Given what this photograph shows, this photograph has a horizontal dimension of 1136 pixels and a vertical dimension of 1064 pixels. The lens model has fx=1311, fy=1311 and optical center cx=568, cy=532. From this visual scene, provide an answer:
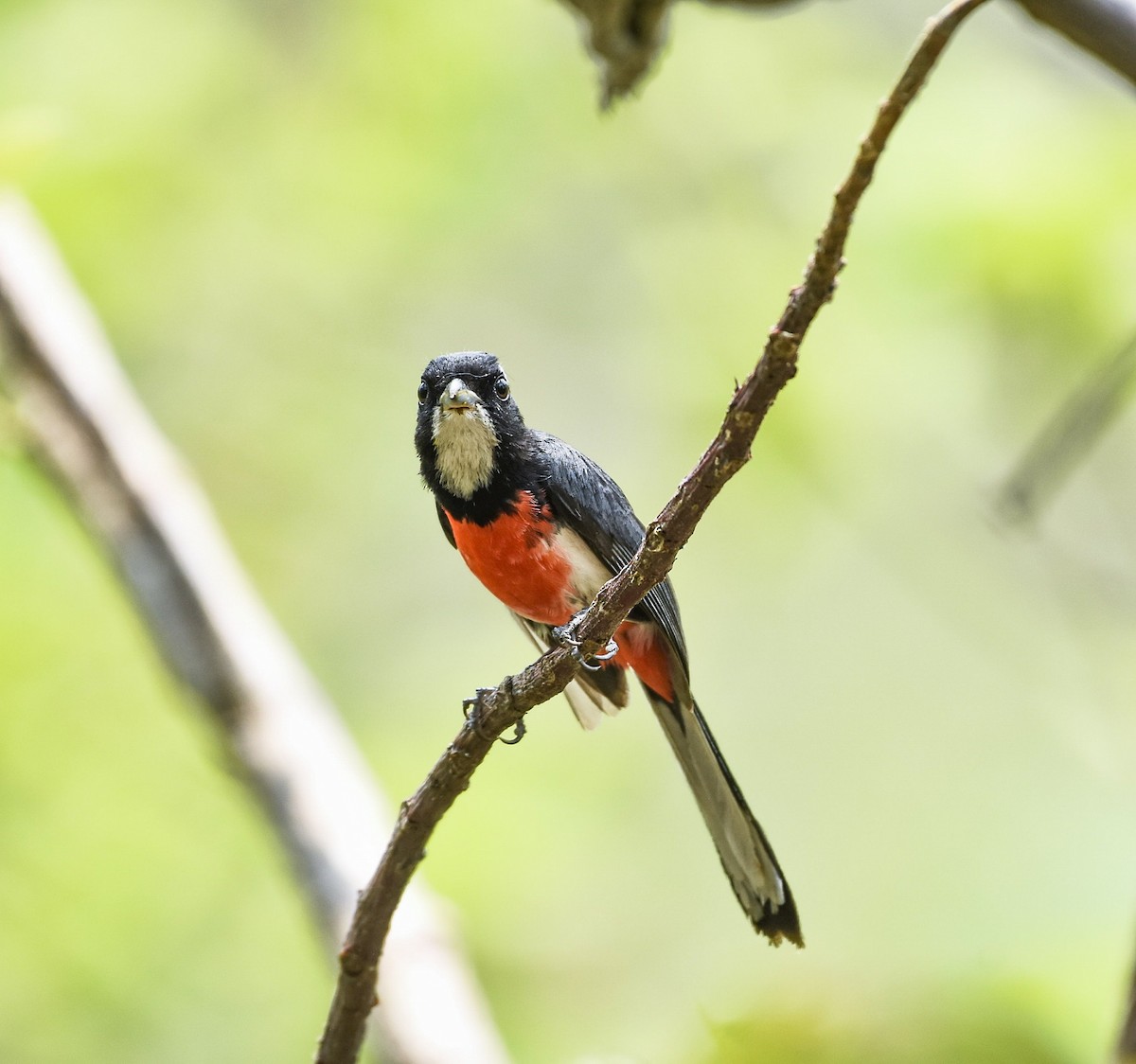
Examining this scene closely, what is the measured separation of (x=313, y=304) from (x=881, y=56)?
11.5ft

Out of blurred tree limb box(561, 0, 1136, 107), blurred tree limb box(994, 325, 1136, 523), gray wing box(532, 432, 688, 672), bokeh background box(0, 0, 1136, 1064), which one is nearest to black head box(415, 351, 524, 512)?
gray wing box(532, 432, 688, 672)

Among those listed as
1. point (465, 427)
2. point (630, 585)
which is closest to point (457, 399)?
point (465, 427)

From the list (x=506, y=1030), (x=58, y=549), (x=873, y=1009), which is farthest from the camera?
(x=58, y=549)

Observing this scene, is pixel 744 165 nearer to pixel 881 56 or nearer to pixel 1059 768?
pixel 881 56

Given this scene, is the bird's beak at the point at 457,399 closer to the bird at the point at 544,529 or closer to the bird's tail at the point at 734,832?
the bird at the point at 544,529

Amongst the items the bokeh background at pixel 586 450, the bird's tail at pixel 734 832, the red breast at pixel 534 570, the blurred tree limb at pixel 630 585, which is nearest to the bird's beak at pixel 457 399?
the red breast at pixel 534 570

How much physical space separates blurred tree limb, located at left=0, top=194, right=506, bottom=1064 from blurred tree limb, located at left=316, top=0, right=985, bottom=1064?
5.72 feet

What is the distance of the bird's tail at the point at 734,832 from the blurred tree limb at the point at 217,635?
130 cm

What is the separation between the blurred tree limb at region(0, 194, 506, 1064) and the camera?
442 centimetres

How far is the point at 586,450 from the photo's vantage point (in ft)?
26.8

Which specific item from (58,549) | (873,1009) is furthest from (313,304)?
(873,1009)

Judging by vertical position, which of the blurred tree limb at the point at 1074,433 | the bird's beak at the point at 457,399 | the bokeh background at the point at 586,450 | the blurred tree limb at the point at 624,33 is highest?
the bokeh background at the point at 586,450

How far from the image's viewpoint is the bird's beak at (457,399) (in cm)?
325

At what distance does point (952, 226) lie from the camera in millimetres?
5609
